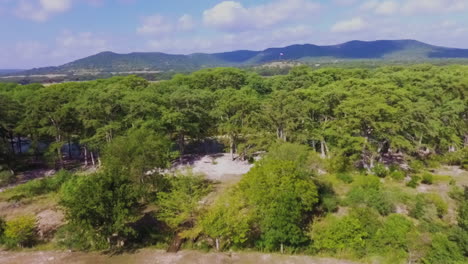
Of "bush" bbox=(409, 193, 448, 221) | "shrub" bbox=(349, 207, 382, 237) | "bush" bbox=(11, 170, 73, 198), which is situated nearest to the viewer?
"shrub" bbox=(349, 207, 382, 237)

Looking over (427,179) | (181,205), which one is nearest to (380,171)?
(427,179)

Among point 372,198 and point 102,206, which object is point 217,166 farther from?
point 102,206

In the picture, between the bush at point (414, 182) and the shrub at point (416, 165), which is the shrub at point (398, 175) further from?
the shrub at point (416, 165)

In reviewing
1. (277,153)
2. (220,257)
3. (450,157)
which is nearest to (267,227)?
(220,257)

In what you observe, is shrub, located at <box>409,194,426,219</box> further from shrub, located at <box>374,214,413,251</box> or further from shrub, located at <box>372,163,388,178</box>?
shrub, located at <box>372,163,388,178</box>

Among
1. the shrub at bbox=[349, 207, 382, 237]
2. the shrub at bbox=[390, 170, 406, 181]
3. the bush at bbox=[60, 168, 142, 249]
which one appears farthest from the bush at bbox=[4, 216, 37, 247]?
the shrub at bbox=[390, 170, 406, 181]

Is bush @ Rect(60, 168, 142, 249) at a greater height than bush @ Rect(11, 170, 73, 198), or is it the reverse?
bush @ Rect(60, 168, 142, 249)

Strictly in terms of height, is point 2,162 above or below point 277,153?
below

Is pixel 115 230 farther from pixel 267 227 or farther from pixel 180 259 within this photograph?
pixel 267 227
